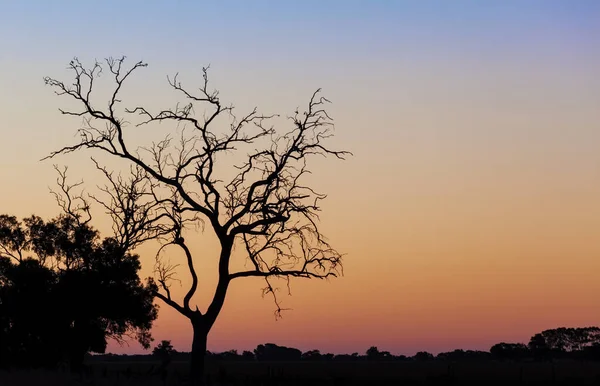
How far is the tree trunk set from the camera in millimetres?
42494

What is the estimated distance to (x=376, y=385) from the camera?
2184 inches

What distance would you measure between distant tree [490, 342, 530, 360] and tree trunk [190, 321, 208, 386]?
492 ft

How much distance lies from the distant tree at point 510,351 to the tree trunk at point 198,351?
14992cm

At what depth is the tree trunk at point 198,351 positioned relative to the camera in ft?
139

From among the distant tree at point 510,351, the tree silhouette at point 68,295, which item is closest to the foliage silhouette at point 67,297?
the tree silhouette at point 68,295

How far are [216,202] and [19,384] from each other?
11.0 meters

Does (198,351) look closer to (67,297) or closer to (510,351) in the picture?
(67,297)

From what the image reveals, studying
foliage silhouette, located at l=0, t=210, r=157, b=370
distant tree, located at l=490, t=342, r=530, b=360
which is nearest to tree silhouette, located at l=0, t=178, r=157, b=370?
foliage silhouette, located at l=0, t=210, r=157, b=370

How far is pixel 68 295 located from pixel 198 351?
997 centimetres

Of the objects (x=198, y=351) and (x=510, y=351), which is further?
(x=510, y=351)

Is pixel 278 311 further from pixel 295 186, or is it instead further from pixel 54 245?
pixel 54 245

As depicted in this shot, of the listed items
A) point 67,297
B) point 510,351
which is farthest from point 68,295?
point 510,351

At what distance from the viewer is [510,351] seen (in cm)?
18850

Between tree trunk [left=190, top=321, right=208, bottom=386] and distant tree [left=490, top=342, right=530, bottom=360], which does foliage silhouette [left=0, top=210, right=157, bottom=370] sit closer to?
tree trunk [left=190, top=321, right=208, bottom=386]
